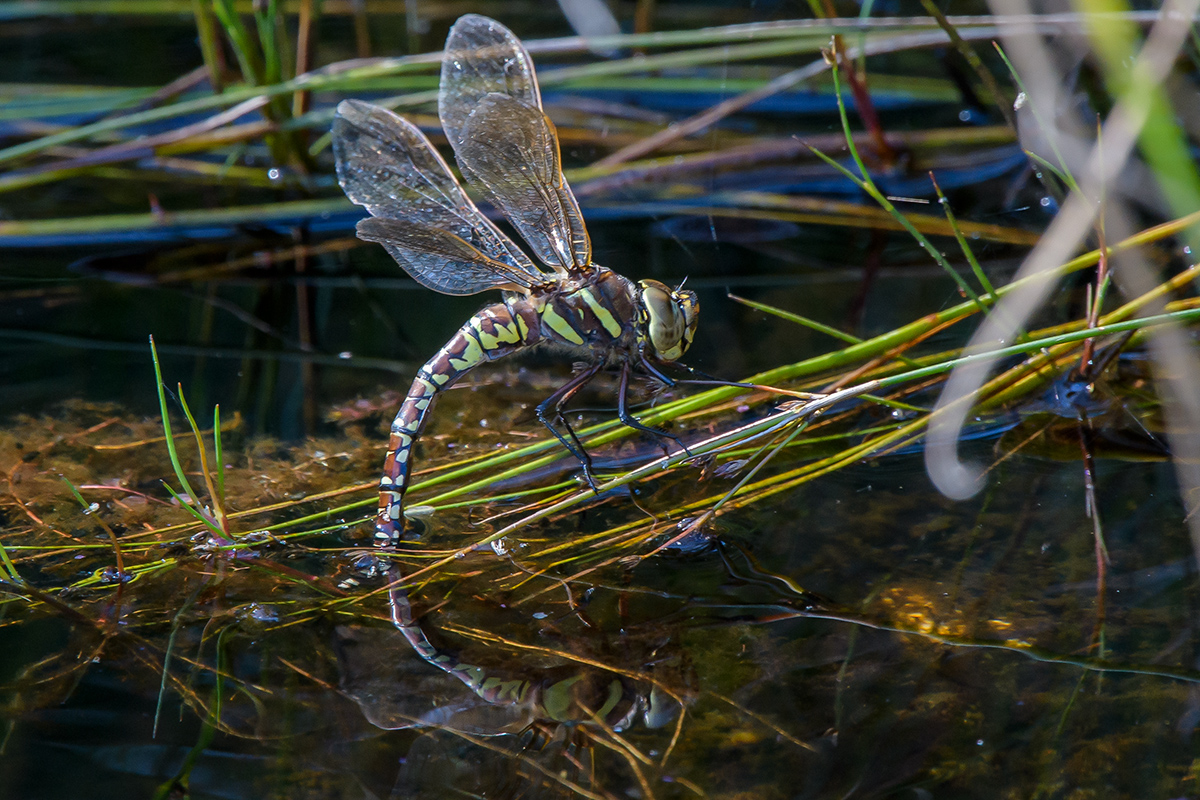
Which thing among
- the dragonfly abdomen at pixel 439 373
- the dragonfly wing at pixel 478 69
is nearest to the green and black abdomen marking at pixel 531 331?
the dragonfly abdomen at pixel 439 373

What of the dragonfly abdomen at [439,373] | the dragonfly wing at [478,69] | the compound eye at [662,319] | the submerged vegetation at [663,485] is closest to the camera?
the submerged vegetation at [663,485]

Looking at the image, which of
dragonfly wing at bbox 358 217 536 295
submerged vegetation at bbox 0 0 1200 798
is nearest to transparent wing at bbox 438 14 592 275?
dragonfly wing at bbox 358 217 536 295

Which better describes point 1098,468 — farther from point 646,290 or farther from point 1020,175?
point 1020,175

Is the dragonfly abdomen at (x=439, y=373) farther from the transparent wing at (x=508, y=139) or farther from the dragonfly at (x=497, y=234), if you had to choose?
the transparent wing at (x=508, y=139)

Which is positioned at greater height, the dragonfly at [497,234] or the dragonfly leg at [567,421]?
the dragonfly at [497,234]

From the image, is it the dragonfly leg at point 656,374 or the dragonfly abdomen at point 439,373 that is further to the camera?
the dragonfly leg at point 656,374

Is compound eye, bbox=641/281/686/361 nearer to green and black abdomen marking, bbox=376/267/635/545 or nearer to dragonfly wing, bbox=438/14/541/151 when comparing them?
green and black abdomen marking, bbox=376/267/635/545

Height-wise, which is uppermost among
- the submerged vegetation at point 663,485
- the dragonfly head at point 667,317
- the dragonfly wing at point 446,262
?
the dragonfly wing at point 446,262
